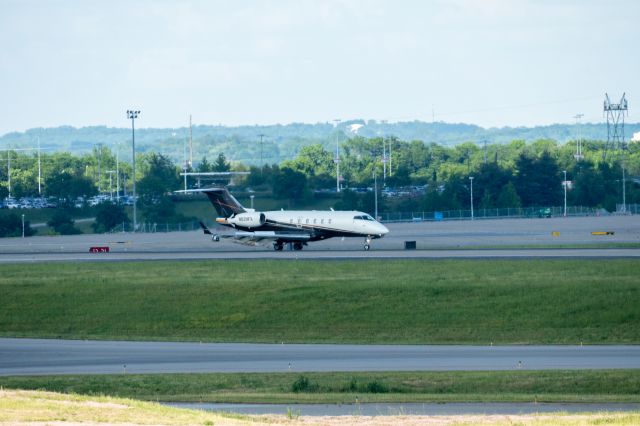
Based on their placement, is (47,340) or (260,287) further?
(260,287)

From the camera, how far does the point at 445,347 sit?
40.0 m

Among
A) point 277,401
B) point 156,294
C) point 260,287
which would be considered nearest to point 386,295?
point 260,287

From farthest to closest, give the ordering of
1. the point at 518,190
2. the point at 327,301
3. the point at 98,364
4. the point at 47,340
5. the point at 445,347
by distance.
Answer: the point at 518,190, the point at 327,301, the point at 47,340, the point at 445,347, the point at 98,364

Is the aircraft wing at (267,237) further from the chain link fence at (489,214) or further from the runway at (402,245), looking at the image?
the chain link fence at (489,214)

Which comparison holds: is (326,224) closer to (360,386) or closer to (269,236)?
(269,236)

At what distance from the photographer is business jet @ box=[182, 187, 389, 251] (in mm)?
77625

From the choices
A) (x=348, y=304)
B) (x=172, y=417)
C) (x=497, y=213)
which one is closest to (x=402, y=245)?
(x=348, y=304)

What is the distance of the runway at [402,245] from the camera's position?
72625mm

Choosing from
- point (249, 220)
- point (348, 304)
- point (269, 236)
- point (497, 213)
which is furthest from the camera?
point (497, 213)

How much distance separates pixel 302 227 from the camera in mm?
78812

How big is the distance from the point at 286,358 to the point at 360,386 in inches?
275

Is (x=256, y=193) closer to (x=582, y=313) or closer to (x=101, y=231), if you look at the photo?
(x=101, y=231)

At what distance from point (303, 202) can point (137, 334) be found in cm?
9896

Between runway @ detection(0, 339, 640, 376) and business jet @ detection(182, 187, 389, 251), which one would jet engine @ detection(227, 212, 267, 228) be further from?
runway @ detection(0, 339, 640, 376)
